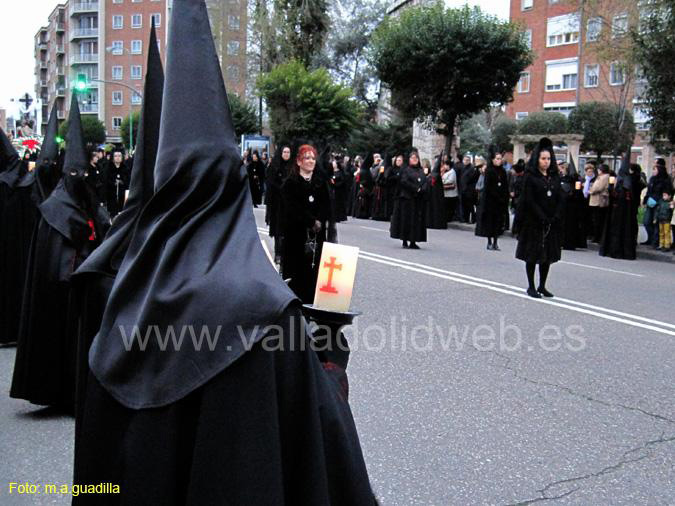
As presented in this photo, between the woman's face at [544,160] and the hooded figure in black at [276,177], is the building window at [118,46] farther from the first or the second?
the woman's face at [544,160]

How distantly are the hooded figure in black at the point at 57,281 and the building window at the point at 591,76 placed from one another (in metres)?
48.9

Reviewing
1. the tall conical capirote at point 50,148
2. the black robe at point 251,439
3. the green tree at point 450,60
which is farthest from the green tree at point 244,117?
the black robe at point 251,439

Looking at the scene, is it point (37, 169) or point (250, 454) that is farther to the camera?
point (37, 169)

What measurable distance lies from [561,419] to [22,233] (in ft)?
16.9

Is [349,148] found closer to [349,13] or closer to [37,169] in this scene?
[349,13]

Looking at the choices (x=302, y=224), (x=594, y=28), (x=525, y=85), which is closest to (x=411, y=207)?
(x=302, y=224)

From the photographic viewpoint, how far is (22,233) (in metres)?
7.40

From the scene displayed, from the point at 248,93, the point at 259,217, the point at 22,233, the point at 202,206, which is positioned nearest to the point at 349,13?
the point at 248,93

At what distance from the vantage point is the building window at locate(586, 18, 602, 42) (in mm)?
29881

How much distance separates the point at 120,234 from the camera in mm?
3135

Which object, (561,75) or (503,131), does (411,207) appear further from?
(561,75)

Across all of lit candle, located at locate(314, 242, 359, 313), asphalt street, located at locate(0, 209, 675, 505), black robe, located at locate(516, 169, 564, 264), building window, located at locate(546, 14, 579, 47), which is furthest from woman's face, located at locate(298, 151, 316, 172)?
building window, located at locate(546, 14, 579, 47)

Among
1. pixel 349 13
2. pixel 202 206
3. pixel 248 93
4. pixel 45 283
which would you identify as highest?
pixel 349 13

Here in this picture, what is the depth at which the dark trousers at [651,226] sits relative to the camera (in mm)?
17266
